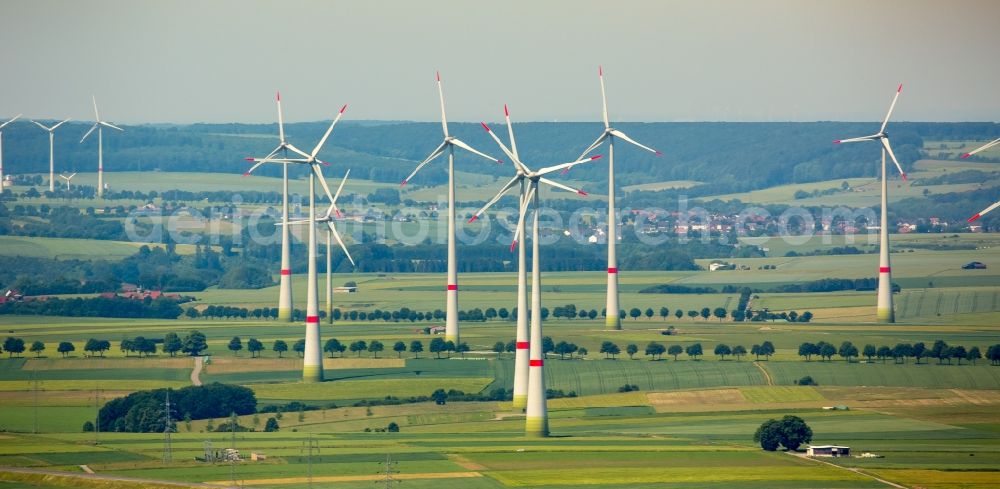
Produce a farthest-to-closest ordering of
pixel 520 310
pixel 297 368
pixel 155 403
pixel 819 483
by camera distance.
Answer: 1. pixel 297 368
2. pixel 155 403
3. pixel 520 310
4. pixel 819 483

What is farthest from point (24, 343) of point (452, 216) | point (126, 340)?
point (452, 216)

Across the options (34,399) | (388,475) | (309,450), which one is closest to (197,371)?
(34,399)

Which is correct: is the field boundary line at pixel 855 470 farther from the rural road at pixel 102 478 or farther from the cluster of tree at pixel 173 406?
the cluster of tree at pixel 173 406

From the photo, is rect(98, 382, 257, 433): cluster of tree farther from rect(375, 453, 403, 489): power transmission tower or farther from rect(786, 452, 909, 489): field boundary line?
rect(786, 452, 909, 489): field boundary line

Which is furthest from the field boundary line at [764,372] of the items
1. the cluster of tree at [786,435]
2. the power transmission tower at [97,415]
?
the power transmission tower at [97,415]

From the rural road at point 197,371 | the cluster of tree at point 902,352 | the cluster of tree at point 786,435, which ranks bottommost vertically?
the cluster of tree at point 786,435

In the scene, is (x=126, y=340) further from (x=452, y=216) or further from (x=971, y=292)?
(x=971, y=292)

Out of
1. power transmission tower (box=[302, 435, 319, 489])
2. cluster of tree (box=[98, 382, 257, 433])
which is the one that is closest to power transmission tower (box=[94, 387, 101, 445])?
cluster of tree (box=[98, 382, 257, 433])
